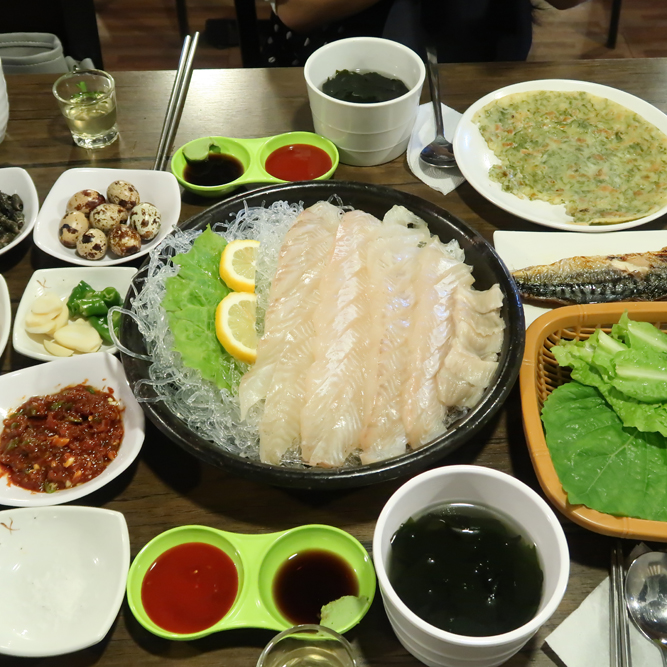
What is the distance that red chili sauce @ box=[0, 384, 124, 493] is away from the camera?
1.62m

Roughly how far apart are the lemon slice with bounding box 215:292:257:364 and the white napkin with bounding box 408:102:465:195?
1102 millimetres

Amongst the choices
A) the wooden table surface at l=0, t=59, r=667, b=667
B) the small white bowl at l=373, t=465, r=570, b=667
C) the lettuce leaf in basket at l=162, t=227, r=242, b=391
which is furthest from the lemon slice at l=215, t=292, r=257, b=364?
the small white bowl at l=373, t=465, r=570, b=667

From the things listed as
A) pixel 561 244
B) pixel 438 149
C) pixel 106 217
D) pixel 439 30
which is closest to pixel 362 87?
pixel 438 149

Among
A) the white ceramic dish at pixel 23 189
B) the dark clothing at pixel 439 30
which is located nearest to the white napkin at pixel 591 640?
the white ceramic dish at pixel 23 189

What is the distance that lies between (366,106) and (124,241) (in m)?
1.08

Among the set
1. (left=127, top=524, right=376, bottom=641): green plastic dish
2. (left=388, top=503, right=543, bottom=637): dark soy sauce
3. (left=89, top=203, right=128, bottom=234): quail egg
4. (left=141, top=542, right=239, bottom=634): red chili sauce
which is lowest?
(left=141, top=542, right=239, bottom=634): red chili sauce

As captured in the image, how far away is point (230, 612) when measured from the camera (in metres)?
1.33

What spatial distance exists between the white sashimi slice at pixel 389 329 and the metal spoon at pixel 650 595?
641 millimetres

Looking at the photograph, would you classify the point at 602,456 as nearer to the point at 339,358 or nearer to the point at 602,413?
the point at 602,413

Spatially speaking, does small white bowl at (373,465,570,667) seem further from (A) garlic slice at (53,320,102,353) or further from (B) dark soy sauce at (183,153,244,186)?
(B) dark soy sauce at (183,153,244,186)

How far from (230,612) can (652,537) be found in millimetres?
1001

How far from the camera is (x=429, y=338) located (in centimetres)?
167

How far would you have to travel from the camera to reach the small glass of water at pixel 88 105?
257cm

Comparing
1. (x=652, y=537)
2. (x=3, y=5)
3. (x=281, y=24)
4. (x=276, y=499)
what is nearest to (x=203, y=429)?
(x=276, y=499)
